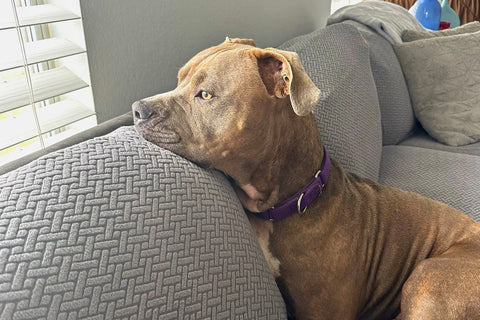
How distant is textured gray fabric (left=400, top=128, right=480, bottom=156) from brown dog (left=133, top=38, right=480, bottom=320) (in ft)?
3.33

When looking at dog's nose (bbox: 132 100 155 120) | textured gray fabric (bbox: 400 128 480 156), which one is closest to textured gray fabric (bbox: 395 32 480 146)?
textured gray fabric (bbox: 400 128 480 156)

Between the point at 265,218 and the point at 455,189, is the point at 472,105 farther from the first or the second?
the point at 265,218

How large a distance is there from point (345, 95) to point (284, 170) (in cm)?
68

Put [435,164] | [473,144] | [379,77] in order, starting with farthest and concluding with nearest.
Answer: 1. [473,144]
2. [379,77]
3. [435,164]

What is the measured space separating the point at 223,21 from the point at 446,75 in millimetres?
1322

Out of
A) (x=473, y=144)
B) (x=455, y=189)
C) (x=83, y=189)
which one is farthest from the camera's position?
(x=473, y=144)

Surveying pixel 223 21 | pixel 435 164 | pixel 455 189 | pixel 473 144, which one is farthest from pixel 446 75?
pixel 223 21

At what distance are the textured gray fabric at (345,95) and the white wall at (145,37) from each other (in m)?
0.31

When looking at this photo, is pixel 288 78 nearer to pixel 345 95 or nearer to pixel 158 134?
pixel 158 134

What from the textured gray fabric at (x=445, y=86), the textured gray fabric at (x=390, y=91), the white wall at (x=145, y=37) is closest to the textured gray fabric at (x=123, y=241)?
the white wall at (x=145, y=37)

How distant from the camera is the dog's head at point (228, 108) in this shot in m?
1.12

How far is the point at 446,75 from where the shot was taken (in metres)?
2.58

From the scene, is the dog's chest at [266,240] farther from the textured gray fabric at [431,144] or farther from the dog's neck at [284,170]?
the textured gray fabric at [431,144]

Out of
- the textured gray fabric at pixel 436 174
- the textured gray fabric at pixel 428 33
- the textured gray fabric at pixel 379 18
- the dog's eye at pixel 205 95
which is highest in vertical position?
the dog's eye at pixel 205 95
